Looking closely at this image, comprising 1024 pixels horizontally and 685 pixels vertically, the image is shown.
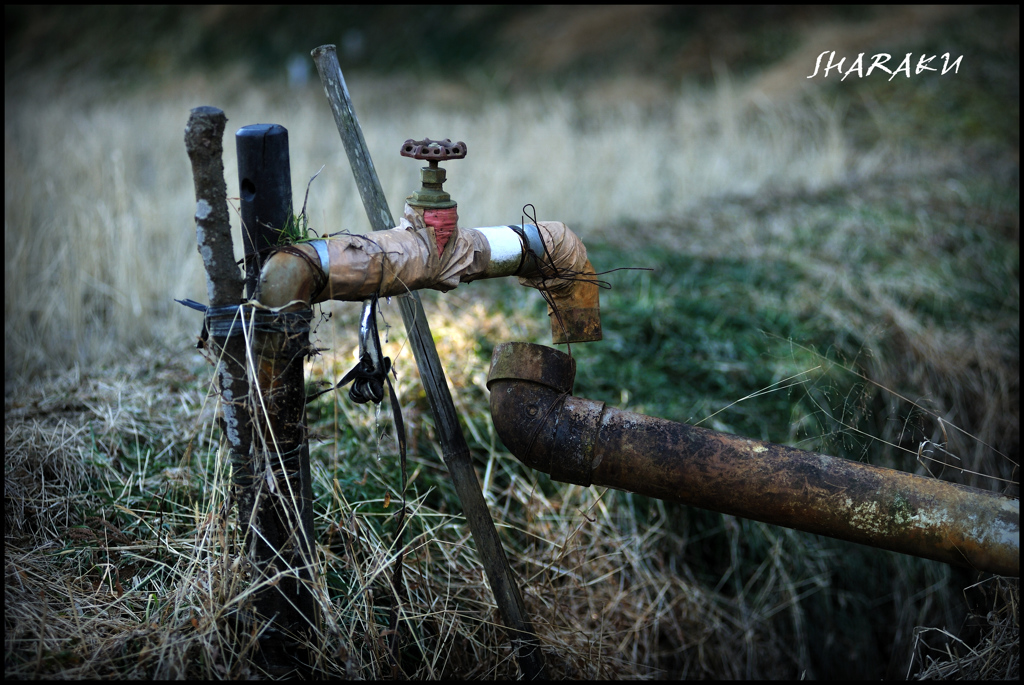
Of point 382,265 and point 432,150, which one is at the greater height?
point 432,150

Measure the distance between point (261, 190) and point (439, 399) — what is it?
22.0 inches

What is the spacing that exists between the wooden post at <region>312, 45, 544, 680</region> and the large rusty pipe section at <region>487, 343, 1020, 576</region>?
0.11 m

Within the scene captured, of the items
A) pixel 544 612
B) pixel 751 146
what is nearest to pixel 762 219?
pixel 751 146

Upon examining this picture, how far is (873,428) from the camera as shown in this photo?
2953 millimetres

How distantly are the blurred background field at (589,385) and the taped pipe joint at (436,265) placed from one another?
1.68 ft

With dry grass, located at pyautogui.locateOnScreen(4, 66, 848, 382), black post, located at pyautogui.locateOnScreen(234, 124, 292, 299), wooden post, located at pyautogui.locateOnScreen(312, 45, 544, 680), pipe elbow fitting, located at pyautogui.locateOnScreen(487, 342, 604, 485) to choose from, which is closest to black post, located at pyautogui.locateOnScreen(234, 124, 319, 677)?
black post, located at pyautogui.locateOnScreen(234, 124, 292, 299)

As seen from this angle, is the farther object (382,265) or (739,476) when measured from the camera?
(739,476)

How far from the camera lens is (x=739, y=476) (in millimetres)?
1285

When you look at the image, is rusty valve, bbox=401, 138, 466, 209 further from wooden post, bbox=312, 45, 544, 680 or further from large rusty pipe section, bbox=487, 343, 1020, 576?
large rusty pipe section, bbox=487, 343, 1020, 576

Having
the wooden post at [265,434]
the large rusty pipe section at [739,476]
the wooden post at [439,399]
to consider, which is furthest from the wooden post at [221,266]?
the large rusty pipe section at [739,476]

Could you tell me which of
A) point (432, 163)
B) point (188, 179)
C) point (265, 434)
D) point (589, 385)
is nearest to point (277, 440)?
point (265, 434)

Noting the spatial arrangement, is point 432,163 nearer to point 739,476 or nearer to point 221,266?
point 221,266

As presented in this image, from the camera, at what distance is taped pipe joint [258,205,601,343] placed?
1.11 metres

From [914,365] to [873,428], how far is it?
0.53 meters
